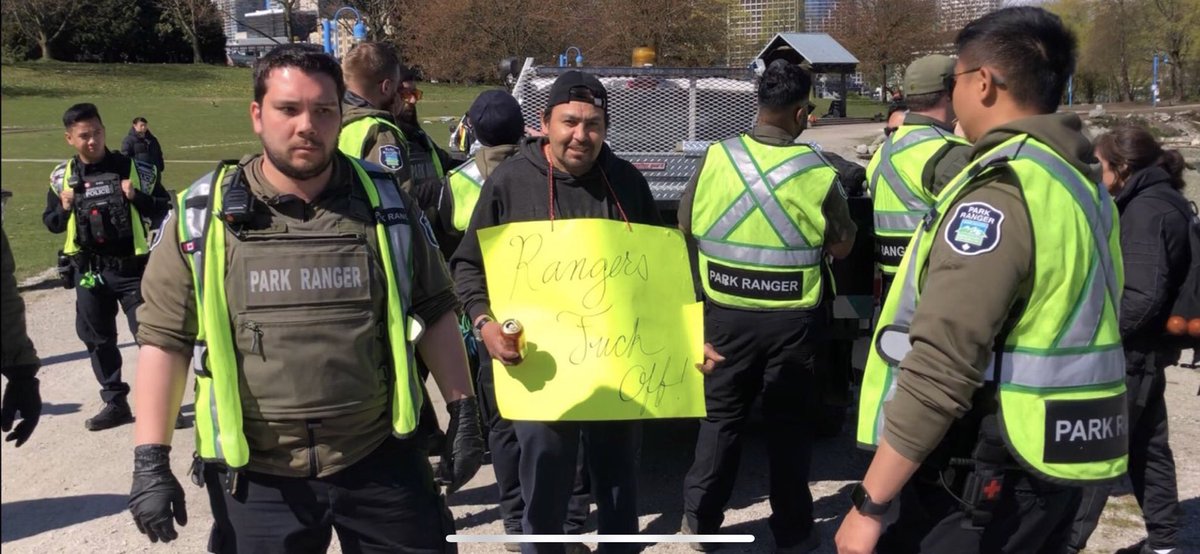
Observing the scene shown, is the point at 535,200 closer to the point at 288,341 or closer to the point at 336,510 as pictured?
the point at 288,341

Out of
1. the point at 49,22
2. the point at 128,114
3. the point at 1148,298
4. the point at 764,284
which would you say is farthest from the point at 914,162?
→ the point at 49,22

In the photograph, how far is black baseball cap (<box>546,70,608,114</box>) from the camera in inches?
140

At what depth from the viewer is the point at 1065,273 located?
2.10 meters

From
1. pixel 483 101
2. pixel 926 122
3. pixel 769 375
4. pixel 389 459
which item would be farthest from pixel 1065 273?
pixel 483 101

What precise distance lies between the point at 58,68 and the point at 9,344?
56.2 meters

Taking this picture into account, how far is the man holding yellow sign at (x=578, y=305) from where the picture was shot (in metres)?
3.21

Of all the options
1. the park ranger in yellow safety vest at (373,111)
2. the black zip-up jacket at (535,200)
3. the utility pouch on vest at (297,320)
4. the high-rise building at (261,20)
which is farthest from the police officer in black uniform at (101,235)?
the high-rise building at (261,20)

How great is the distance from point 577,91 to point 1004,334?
73.0 inches

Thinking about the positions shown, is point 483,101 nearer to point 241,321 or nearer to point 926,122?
point 926,122

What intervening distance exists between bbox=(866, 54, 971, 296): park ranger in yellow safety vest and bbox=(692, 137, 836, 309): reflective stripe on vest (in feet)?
1.62

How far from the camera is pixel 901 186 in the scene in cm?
450

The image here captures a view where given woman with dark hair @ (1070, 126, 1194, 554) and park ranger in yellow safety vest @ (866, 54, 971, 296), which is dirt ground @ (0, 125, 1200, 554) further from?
park ranger in yellow safety vest @ (866, 54, 971, 296)

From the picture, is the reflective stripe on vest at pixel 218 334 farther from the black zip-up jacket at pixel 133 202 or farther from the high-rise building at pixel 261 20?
the high-rise building at pixel 261 20

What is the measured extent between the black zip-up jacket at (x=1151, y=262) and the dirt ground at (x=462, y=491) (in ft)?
3.48
